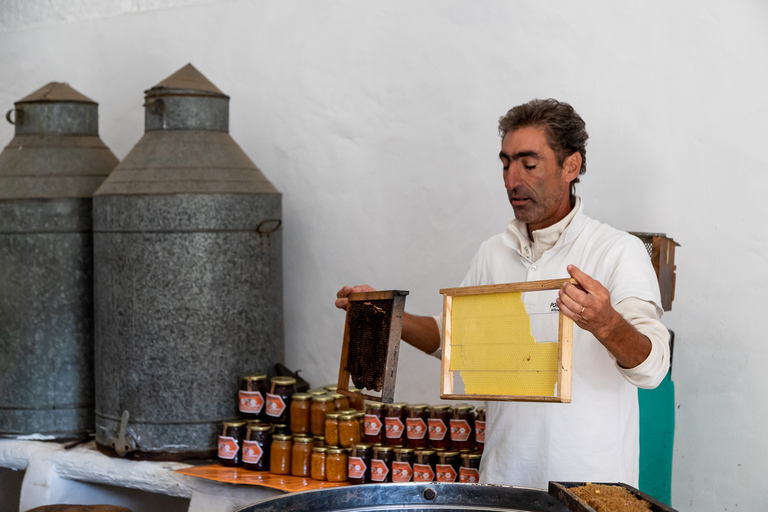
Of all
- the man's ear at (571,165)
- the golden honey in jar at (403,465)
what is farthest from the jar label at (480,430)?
the man's ear at (571,165)

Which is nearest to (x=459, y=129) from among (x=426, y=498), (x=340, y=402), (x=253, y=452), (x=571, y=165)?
(x=571, y=165)

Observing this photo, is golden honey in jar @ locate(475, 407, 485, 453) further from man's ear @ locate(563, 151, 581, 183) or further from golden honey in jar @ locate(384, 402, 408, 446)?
man's ear @ locate(563, 151, 581, 183)

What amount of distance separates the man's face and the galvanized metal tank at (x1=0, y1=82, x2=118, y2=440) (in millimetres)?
2215

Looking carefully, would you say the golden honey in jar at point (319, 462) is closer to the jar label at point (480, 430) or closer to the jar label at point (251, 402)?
the jar label at point (251, 402)

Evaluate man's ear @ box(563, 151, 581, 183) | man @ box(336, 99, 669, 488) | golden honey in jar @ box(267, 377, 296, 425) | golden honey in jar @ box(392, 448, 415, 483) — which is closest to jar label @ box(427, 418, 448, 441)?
golden honey in jar @ box(392, 448, 415, 483)

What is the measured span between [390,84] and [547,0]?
0.77m

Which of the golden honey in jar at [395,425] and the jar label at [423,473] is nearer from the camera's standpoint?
the jar label at [423,473]

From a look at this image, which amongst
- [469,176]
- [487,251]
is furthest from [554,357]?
[469,176]

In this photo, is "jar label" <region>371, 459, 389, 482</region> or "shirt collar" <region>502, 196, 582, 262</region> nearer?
"shirt collar" <region>502, 196, 582, 262</region>

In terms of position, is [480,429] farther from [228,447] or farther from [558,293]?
[228,447]

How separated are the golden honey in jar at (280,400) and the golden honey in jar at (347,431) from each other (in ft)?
1.07

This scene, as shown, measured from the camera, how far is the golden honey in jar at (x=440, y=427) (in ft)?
9.14

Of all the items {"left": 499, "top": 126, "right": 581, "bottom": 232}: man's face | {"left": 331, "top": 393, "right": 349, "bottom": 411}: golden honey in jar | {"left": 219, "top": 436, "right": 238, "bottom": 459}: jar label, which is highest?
{"left": 499, "top": 126, "right": 581, "bottom": 232}: man's face

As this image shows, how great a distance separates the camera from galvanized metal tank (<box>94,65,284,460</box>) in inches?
125
